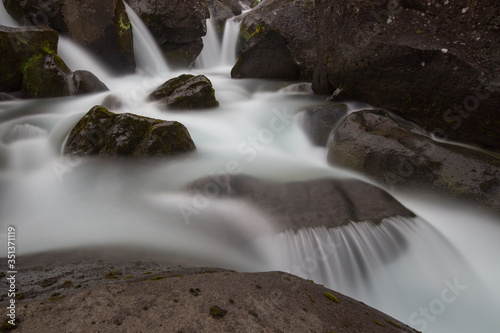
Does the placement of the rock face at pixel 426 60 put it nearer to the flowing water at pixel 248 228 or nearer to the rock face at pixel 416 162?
the rock face at pixel 416 162

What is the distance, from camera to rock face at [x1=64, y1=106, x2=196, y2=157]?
4730 mm

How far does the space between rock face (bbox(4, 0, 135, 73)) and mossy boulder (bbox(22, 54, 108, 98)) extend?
2054 mm

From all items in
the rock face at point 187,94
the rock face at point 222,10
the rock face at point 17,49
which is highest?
the rock face at point 222,10

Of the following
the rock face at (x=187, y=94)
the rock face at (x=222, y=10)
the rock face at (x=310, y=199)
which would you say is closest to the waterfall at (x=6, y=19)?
the rock face at (x=187, y=94)

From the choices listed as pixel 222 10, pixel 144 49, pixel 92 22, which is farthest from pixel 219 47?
pixel 92 22

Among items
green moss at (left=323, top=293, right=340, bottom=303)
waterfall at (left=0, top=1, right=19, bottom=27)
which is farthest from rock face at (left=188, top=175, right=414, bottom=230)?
waterfall at (left=0, top=1, right=19, bottom=27)

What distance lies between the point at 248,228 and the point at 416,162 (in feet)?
8.49

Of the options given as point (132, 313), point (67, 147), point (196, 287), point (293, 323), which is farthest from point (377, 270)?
point (67, 147)

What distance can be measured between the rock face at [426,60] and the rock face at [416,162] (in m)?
0.87

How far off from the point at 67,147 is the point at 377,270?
16.7ft

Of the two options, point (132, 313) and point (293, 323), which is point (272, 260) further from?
point (132, 313)

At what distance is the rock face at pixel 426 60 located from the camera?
4328 mm

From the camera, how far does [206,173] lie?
447 cm

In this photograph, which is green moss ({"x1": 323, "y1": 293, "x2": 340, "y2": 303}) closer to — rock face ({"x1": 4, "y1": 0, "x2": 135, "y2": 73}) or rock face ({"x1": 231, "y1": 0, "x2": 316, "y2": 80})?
rock face ({"x1": 231, "y1": 0, "x2": 316, "y2": 80})
